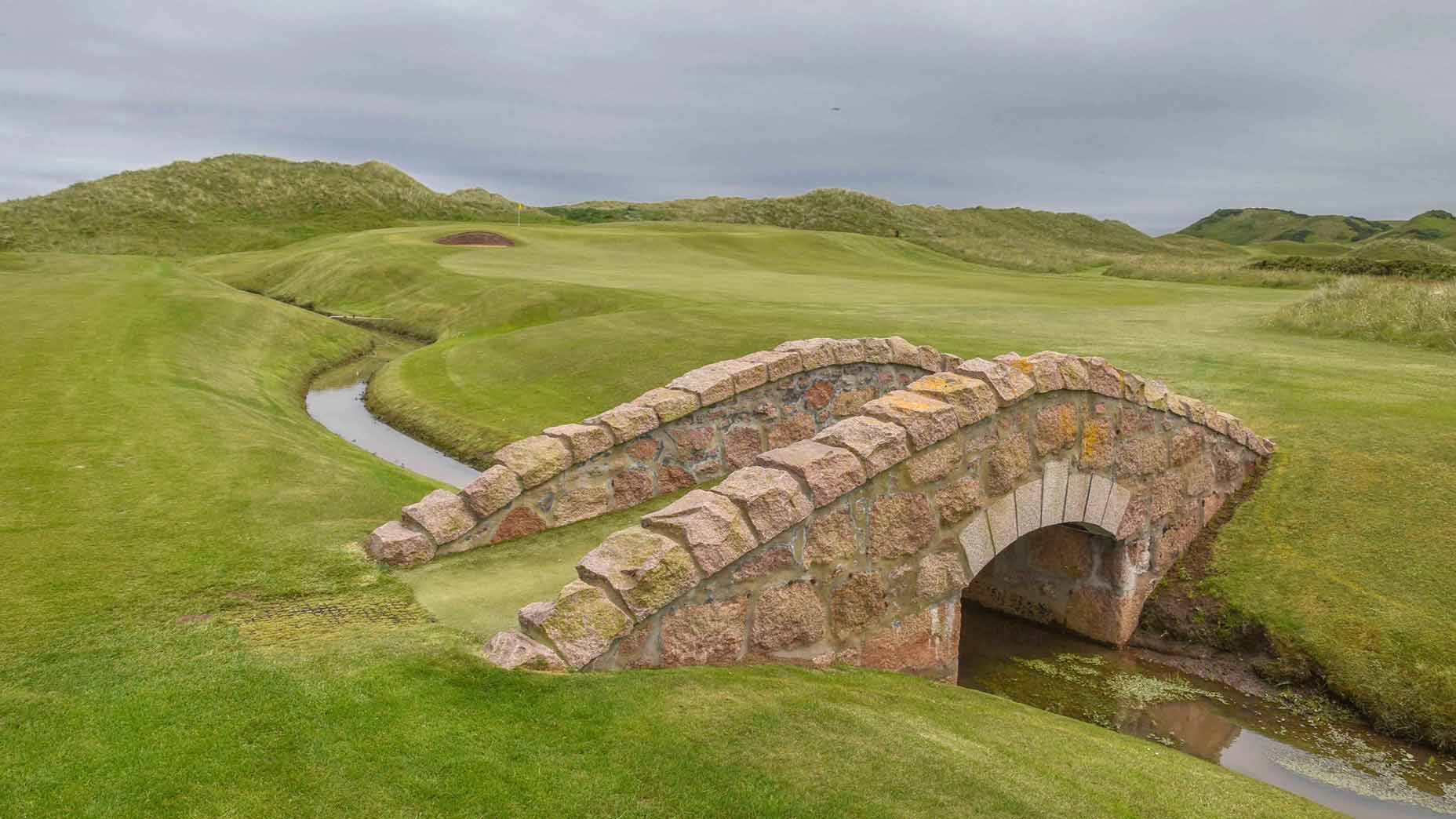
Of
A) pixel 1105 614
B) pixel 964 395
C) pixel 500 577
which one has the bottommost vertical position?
pixel 1105 614

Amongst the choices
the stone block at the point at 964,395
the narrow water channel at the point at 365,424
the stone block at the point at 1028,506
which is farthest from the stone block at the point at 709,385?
the narrow water channel at the point at 365,424

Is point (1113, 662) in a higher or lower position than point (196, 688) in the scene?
lower

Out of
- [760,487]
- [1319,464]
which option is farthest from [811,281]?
[760,487]

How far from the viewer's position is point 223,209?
217 feet

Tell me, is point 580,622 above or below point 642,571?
below

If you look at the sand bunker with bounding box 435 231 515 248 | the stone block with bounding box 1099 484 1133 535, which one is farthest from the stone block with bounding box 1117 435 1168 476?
the sand bunker with bounding box 435 231 515 248

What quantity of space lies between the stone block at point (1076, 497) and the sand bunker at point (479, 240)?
142ft

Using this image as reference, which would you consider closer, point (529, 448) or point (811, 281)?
point (529, 448)

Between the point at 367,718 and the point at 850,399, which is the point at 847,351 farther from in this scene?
the point at 367,718

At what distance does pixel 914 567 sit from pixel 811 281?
96.9ft

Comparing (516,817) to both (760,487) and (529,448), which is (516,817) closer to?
(760,487)

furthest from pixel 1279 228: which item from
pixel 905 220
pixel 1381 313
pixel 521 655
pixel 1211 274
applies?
pixel 521 655

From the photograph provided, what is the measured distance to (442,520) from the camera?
346 inches

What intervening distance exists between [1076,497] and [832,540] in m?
3.38
